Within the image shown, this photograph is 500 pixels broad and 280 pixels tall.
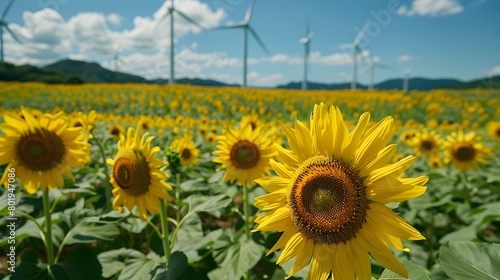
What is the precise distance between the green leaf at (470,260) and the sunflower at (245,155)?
1834 millimetres

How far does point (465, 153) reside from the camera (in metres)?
5.00

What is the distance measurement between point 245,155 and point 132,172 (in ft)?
3.86

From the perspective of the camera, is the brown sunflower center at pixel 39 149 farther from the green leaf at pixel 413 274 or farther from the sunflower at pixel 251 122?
the green leaf at pixel 413 274

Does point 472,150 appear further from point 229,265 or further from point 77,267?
point 77,267

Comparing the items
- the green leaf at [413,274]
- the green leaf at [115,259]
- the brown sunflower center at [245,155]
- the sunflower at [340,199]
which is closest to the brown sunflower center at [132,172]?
the green leaf at [115,259]

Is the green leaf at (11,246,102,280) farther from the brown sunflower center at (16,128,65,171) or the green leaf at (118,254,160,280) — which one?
the brown sunflower center at (16,128,65,171)

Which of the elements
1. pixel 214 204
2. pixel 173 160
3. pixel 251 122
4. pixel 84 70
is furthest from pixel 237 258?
pixel 84 70

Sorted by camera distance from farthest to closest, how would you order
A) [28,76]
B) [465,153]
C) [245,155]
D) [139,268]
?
[28,76], [465,153], [245,155], [139,268]

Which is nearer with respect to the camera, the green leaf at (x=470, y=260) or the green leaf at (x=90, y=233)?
the green leaf at (x=470, y=260)

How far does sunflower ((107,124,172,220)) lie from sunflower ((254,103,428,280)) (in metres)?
1.18

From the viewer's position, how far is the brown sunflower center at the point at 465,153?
4.98 meters

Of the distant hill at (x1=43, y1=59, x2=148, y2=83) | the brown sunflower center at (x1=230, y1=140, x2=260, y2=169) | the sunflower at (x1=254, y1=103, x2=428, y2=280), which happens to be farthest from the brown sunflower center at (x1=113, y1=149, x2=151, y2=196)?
the distant hill at (x1=43, y1=59, x2=148, y2=83)

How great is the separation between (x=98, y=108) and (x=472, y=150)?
71.9ft

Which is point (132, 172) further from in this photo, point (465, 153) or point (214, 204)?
point (465, 153)
